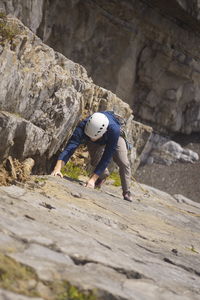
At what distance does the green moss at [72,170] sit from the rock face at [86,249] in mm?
3065

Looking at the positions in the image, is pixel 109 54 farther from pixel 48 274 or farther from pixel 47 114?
pixel 48 274

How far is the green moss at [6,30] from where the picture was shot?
8.84m

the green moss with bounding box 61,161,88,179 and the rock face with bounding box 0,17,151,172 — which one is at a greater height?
the rock face with bounding box 0,17,151,172

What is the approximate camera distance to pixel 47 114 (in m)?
9.43

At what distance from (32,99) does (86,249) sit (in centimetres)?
480

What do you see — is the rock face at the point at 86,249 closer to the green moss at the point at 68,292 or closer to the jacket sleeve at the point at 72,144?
the green moss at the point at 68,292

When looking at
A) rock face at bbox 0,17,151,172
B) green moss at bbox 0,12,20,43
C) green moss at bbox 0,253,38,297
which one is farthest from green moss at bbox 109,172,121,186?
green moss at bbox 0,253,38,297

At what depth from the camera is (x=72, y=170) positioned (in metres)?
11.9

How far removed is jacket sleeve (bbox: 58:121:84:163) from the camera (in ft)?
31.7

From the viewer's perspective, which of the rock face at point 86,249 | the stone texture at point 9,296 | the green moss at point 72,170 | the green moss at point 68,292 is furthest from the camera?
the green moss at point 72,170

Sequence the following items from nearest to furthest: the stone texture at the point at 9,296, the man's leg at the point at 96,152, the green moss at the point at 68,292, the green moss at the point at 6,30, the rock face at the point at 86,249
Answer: the stone texture at the point at 9,296
the green moss at the point at 68,292
the rock face at the point at 86,249
the green moss at the point at 6,30
the man's leg at the point at 96,152

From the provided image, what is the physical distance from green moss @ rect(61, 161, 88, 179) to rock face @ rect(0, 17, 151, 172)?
1.26m

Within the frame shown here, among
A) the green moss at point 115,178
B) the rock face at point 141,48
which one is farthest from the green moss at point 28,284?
the rock face at point 141,48

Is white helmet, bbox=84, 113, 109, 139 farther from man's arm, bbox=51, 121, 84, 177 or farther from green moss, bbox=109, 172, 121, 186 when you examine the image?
green moss, bbox=109, 172, 121, 186
